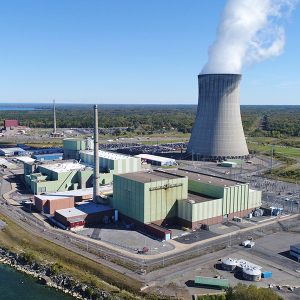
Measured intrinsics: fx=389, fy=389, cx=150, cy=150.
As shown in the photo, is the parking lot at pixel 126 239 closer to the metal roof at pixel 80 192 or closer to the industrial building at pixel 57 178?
the metal roof at pixel 80 192

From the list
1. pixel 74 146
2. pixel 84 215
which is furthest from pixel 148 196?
pixel 74 146

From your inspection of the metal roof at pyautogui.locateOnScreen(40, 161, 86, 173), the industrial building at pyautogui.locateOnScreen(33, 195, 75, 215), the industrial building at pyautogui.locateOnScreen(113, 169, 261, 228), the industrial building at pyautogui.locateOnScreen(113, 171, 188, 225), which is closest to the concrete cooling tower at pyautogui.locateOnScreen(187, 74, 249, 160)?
the metal roof at pyautogui.locateOnScreen(40, 161, 86, 173)

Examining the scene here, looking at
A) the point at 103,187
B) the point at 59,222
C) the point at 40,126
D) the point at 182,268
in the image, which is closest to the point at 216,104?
the point at 103,187

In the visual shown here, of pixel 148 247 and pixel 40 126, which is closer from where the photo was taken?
pixel 148 247

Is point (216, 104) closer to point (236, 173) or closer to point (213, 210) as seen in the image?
point (236, 173)

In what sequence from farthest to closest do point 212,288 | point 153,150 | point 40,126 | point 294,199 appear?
point 40,126 < point 153,150 < point 294,199 < point 212,288

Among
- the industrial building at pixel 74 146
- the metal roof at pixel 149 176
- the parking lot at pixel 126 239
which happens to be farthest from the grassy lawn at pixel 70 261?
the industrial building at pixel 74 146

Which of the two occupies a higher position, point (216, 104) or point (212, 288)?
point (216, 104)

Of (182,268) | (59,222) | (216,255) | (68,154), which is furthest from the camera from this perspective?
(68,154)
